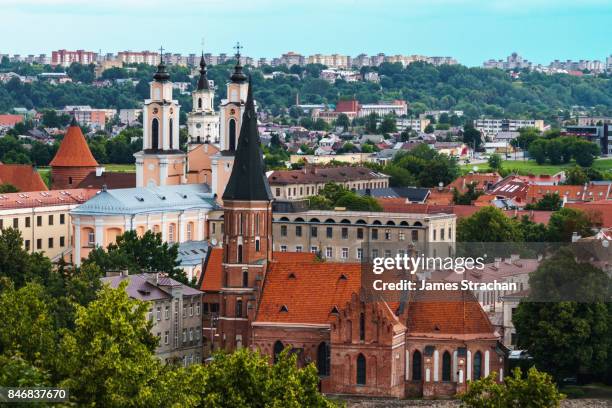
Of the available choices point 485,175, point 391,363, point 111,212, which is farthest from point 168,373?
point 485,175

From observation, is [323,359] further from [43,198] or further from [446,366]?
[43,198]

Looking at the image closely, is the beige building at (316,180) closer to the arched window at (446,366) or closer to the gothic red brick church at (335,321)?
the gothic red brick church at (335,321)

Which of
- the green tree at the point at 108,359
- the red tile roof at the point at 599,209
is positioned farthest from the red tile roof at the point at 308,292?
the red tile roof at the point at 599,209

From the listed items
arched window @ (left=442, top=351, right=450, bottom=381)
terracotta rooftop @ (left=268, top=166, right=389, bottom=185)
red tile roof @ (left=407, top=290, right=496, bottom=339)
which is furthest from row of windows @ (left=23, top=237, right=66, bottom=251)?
arched window @ (left=442, top=351, right=450, bottom=381)

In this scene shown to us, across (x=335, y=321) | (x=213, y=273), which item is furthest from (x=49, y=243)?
(x=335, y=321)

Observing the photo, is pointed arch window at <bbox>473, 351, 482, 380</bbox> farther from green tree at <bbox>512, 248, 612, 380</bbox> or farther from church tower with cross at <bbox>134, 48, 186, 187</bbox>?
church tower with cross at <bbox>134, 48, 186, 187</bbox>

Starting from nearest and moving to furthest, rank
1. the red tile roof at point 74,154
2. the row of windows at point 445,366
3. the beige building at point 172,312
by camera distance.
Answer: the row of windows at point 445,366, the beige building at point 172,312, the red tile roof at point 74,154

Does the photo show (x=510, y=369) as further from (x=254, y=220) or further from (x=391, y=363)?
(x=254, y=220)
